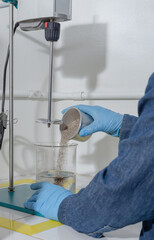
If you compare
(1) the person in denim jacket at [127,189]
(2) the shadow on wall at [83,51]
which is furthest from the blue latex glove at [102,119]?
(2) the shadow on wall at [83,51]

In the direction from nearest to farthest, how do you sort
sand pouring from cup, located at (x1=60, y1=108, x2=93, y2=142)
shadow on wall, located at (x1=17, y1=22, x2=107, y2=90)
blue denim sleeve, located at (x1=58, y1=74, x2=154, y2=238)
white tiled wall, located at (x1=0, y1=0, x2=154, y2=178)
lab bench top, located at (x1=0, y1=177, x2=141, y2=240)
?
blue denim sleeve, located at (x1=58, y1=74, x2=154, y2=238), lab bench top, located at (x1=0, y1=177, x2=141, y2=240), sand pouring from cup, located at (x1=60, y1=108, x2=93, y2=142), white tiled wall, located at (x1=0, y1=0, x2=154, y2=178), shadow on wall, located at (x1=17, y1=22, x2=107, y2=90)

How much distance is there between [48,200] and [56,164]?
180 millimetres

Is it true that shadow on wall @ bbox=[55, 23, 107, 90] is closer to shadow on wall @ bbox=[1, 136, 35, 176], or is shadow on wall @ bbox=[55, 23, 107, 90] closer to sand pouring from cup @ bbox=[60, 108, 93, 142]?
shadow on wall @ bbox=[1, 136, 35, 176]

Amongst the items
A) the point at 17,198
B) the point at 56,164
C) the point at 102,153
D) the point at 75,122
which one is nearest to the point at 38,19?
the point at 75,122

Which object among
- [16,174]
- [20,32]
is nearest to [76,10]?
[20,32]

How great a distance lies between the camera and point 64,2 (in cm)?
102

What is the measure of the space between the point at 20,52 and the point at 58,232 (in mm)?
838

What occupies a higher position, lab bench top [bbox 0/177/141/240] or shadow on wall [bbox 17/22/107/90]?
shadow on wall [bbox 17/22/107/90]

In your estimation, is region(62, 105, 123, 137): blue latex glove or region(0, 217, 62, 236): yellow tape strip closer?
region(0, 217, 62, 236): yellow tape strip

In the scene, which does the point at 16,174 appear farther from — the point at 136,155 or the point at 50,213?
the point at 136,155

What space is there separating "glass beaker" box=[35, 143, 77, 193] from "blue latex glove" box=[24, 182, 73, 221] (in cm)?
9

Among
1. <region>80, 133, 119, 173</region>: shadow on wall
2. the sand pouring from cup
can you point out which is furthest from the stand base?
<region>80, 133, 119, 173</region>: shadow on wall

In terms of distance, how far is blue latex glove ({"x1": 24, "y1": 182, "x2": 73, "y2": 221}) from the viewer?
33.8 inches

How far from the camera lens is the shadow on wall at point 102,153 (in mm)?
1426
